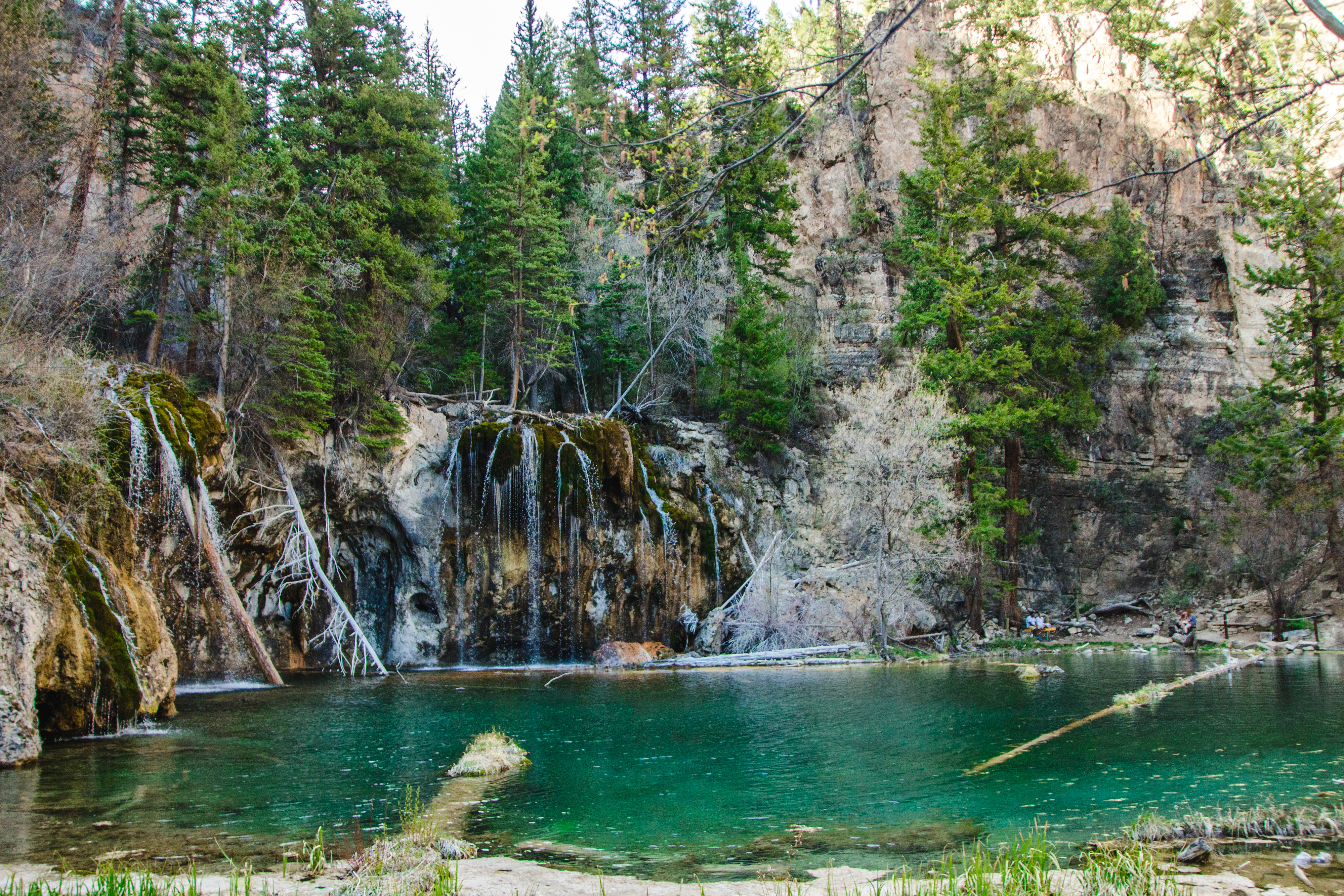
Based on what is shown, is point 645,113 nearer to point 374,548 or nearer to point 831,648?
point 831,648

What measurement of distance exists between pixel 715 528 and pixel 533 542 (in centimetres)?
625

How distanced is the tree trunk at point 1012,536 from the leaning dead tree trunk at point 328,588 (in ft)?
64.9

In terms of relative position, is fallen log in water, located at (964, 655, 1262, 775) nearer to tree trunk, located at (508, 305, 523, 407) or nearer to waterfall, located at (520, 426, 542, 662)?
waterfall, located at (520, 426, 542, 662)

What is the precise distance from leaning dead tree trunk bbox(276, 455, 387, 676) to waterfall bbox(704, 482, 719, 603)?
1046cm

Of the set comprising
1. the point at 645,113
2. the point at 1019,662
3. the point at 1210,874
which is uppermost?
A: the point at 645,113

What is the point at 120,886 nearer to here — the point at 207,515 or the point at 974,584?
the point at 207,515

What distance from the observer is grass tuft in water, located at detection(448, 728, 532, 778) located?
382 inches

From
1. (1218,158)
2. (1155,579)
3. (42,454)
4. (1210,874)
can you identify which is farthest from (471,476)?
(1218,158)

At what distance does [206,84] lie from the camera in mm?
21938

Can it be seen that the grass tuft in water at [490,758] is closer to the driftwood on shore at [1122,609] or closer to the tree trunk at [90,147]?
the tree trunk at [90,147]

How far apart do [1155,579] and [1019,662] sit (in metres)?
15.6

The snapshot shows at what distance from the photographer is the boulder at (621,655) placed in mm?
22953

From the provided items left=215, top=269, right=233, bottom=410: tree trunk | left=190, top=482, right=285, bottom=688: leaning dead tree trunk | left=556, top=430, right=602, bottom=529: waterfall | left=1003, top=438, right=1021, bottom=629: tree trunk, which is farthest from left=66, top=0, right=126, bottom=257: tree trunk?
left=1003, top=438, right=1021, bottom=629: tree trunk

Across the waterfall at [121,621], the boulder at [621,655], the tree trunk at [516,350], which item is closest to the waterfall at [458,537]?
the boulder at [621,655]
